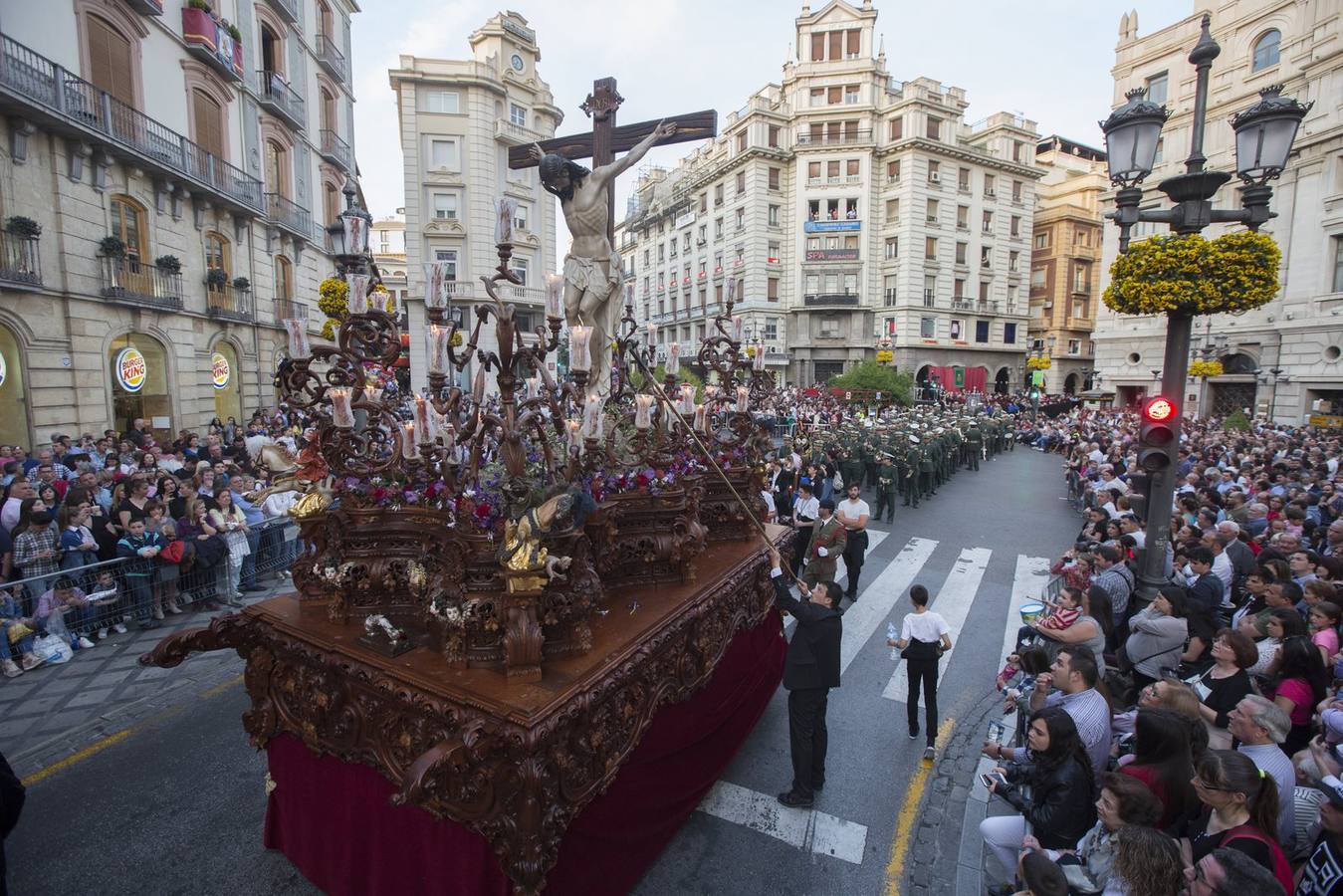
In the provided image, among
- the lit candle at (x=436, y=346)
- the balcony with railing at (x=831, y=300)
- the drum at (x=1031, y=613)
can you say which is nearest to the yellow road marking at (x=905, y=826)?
the drum at (x=1031, y=613)

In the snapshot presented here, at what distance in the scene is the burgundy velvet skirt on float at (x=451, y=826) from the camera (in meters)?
3.52

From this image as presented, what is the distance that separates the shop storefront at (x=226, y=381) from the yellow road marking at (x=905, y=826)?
21.4 meters

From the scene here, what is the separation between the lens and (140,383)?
15719mm

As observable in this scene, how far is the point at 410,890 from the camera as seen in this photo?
3.67 m

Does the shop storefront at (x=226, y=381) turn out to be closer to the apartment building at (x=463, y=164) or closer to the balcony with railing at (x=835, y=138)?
the apartment building at (x=463, y=164)

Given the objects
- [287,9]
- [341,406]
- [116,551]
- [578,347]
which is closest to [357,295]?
[341,406]

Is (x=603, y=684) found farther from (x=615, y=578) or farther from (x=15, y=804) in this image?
(x=15, y=804)

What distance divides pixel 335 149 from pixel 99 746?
26.2 meters

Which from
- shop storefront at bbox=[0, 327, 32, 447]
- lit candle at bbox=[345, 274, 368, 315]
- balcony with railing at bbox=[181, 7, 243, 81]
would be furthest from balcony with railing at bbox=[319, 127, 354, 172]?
lit candle at bbox=[345, 274, 368, 315]

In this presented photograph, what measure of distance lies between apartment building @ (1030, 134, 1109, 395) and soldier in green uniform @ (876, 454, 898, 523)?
43.3 m

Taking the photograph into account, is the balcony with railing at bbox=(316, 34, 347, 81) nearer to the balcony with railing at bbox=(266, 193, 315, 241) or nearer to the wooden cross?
the balcony with railing at bbox=(266, 193, 315, 241)

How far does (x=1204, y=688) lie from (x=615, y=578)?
446cm

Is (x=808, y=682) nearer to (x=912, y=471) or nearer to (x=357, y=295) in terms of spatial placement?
(x=357, y=295)

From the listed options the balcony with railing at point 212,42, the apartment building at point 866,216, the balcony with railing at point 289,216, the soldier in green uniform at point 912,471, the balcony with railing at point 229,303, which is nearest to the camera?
the soldier in green uniform at point 912,471
